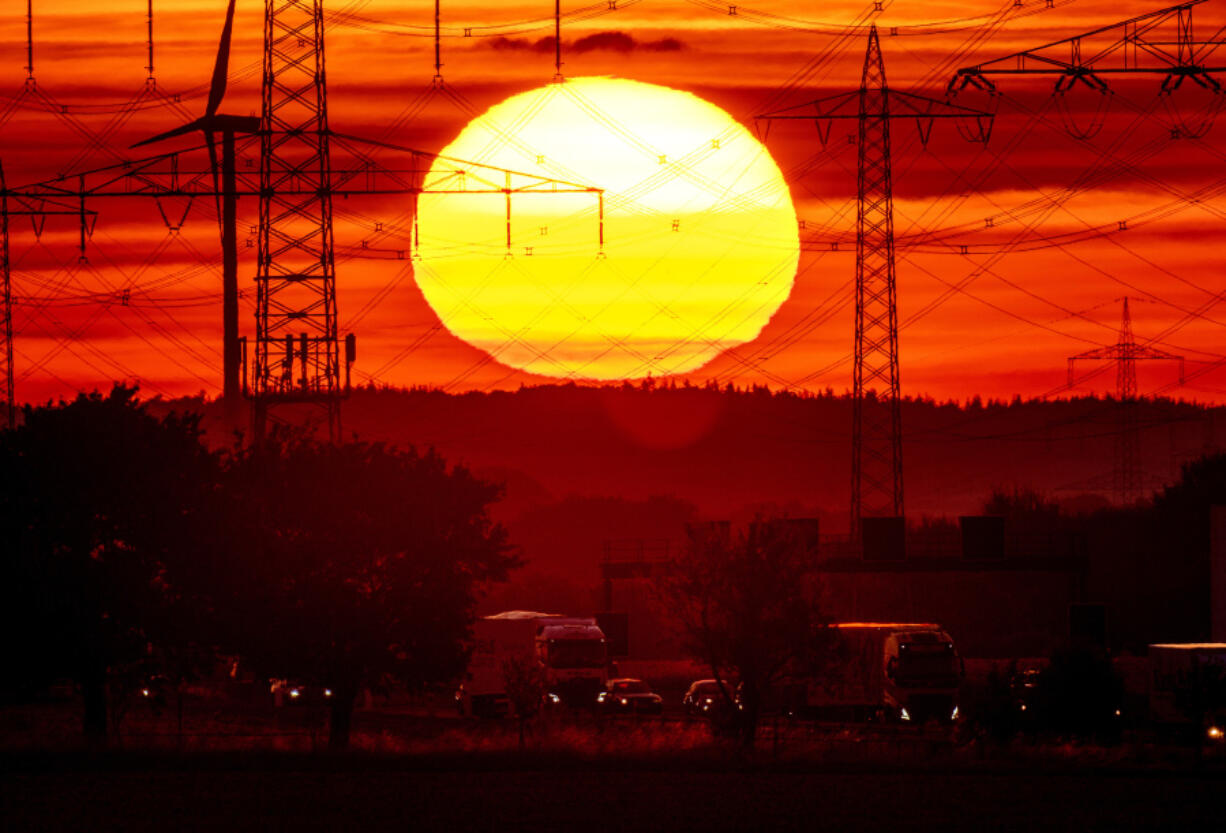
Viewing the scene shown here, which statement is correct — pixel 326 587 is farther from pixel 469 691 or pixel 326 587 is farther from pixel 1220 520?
pixel 1220 520

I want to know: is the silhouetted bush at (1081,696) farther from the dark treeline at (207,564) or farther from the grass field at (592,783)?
the dark treeline at (207,564)

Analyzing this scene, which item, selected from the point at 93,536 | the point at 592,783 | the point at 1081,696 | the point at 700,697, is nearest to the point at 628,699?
the point at 700,697

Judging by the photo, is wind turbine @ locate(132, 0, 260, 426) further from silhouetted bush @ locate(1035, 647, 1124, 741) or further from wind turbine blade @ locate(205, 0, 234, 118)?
silhouetted bush @ locate(1035, 647, 1124, 741)

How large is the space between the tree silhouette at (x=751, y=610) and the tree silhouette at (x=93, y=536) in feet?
59.9

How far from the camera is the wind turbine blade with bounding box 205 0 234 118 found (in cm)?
10806

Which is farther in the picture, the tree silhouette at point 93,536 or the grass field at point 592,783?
the tree silhouette at point 93,536

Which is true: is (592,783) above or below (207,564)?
below

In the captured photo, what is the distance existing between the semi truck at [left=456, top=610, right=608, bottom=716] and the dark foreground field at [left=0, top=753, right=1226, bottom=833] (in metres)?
32.6

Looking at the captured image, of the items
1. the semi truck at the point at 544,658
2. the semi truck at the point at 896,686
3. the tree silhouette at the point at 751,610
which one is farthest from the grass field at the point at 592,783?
the semi truck at the point at 544,658

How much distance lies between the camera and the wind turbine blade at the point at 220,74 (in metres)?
108

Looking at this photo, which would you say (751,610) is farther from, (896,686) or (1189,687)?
(896,686)

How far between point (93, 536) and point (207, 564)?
13.7ft

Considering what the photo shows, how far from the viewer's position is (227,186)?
321 feet

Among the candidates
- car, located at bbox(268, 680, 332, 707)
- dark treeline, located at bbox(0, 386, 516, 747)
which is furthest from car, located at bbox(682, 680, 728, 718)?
dark treeline, located at bbox(0, 386, 516, 747)
